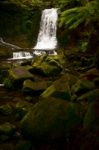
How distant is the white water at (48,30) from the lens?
20.6 meters

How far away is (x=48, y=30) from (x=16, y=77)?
33.2 ft

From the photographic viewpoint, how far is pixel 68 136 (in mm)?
6242

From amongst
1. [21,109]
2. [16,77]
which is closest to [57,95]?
[21,109]

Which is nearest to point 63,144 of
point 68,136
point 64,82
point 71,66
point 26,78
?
point 68,136

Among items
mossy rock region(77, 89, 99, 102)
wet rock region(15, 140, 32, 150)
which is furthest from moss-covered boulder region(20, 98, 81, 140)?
mossy rock region(77, 89, 99, 102)

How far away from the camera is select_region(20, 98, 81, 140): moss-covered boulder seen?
250 inches

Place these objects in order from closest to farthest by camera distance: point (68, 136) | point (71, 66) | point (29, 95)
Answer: point (68, 136)
point (29, 95)
point (71, 66)

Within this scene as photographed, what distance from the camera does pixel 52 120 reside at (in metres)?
6.39

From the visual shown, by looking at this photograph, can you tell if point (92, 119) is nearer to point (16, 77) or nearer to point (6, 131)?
point (6, 131)

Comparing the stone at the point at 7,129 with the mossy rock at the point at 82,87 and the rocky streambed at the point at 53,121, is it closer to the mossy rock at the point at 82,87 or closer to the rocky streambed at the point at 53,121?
the rocky streambed at the point at 53,121

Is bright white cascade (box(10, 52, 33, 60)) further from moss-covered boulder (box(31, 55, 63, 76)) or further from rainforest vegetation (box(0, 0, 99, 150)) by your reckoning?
moss-covered boulder (box(31, 55, 63, 76))

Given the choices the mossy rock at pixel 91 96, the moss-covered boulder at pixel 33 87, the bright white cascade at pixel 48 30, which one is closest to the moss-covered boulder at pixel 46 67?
the moss-covered boulder at pixel 33 87

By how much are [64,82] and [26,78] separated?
272cm

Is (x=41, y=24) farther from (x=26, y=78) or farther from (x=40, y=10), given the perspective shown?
(x=26, y=78)
